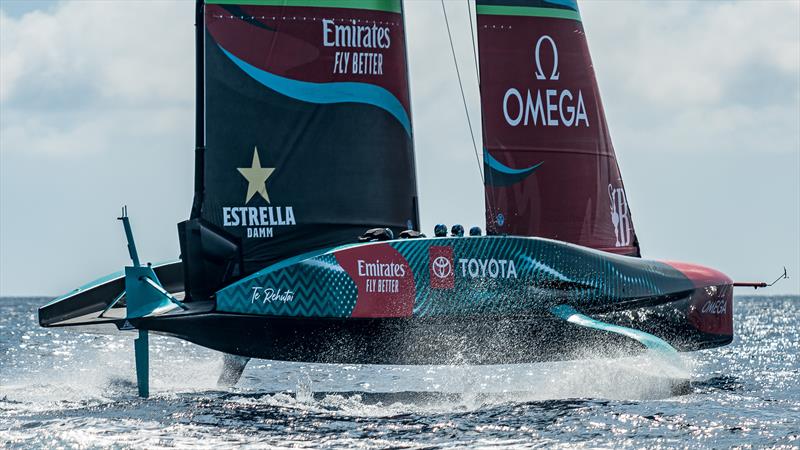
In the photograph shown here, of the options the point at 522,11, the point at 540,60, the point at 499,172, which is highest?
the point at 522,11

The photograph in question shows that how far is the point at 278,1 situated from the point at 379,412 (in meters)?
4.69

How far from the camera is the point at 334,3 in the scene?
14.1 metres

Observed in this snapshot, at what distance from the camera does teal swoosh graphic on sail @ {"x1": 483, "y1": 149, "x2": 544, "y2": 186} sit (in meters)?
15.4

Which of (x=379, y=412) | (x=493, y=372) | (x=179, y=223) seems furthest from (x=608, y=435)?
(x=493, y=372)

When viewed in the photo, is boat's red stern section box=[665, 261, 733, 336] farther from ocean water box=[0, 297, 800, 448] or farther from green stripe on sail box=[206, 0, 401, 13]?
green stripe on sail box=[206, 0, 401, 13]

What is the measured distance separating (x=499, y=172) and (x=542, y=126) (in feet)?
2.78

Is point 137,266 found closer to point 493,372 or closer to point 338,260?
point 338,260

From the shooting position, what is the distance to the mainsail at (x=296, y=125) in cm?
1352

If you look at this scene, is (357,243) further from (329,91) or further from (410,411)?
(329,91)

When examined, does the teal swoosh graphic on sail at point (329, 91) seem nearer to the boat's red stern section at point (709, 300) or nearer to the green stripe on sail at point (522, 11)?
the green stripe on sail at point (522, 11)

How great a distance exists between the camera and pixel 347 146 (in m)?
14.0

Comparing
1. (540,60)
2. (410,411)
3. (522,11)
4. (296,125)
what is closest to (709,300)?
(540,60)

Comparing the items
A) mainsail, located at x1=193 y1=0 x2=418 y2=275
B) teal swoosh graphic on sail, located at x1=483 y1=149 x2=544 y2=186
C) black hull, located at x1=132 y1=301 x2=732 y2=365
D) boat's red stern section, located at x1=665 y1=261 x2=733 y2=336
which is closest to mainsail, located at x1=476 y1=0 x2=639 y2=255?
teal swoosh graphic on sail, located at x1=483 y1=149 x2=544 y2=186

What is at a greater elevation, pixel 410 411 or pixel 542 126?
pixel 542 126
